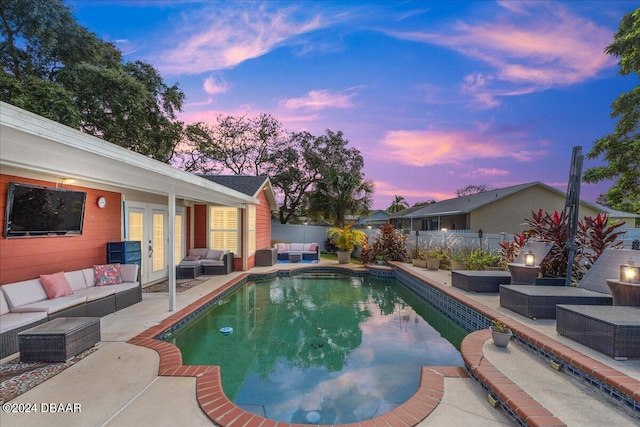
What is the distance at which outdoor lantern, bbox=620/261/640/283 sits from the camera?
410cm

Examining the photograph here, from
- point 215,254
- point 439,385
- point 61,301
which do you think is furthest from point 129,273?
point 439,385

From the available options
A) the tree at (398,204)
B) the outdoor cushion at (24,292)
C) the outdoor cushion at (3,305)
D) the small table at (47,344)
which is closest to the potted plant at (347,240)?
the outdoor cushion at (24,292)

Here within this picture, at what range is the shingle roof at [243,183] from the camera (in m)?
11.7

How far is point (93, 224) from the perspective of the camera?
643cm

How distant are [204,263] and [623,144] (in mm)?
20201

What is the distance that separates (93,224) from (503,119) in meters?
14.8

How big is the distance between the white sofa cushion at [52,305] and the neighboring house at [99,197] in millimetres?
624

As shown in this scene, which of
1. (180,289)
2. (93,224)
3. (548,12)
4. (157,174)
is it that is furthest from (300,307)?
(548,12)

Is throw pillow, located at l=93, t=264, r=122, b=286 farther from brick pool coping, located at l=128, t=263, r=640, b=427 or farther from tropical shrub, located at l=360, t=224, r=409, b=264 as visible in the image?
tropical shrub, located at l=360, t=224, r=409, b=264

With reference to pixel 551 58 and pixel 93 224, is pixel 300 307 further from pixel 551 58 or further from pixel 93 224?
pixel 551 58

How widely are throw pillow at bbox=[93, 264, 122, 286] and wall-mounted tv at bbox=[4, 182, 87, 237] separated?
2.67ft

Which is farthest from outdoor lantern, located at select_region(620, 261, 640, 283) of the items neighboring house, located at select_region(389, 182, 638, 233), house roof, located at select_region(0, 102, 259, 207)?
neighboring house, located at select_region(389, 182, 638, 233)

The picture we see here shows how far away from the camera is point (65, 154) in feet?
11.1

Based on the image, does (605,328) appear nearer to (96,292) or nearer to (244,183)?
(96,292)
